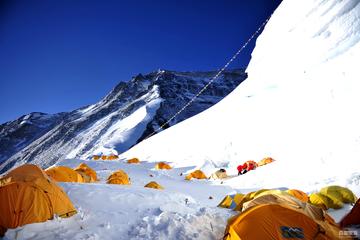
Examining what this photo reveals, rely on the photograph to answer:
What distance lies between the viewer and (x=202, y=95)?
158875mm

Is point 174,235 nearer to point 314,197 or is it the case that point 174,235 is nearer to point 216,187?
point 314,197

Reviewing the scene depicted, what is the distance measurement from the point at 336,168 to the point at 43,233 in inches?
479

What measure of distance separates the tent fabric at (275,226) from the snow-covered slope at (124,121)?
253 ft

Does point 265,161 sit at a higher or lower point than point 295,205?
lower

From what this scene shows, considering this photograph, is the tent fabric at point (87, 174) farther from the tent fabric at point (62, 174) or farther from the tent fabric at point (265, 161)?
the tent fabric at point (265, 161)

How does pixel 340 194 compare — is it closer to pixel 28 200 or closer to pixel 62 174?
pixel 28 200

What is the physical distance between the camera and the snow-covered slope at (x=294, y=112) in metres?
15.7

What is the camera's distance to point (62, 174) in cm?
1686

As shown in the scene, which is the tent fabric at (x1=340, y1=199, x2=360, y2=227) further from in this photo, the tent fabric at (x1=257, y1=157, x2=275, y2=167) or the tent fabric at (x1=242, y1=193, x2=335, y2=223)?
the tent fabric at (x1=257, y1=157, x2=275, y2=167)

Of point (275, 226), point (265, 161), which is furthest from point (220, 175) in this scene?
point (275, 226)

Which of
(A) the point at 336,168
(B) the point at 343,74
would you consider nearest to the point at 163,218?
(A) the point at 336,168

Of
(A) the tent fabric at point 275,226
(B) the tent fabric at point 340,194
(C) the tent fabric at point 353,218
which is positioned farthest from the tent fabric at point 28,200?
(B) the tent fabric at point 340,194

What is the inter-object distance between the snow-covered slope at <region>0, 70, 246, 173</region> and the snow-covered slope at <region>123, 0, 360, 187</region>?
5305cm

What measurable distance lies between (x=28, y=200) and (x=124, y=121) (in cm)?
10649
